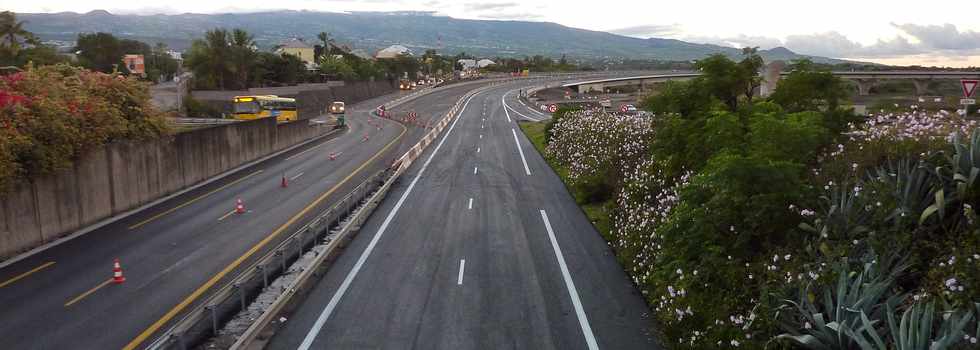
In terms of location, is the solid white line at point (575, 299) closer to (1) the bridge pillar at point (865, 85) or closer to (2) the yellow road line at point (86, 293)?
(2) the yellow road line at point (86, 293)

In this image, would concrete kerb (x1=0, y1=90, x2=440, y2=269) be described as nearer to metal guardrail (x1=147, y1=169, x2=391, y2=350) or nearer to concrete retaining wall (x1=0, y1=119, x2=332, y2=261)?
concrete retaining wall (x1=0, y1=119, x2=332, y2=261)

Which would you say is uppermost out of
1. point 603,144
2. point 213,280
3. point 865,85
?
point 603,144

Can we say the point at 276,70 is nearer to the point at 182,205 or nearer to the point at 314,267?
the point at 182,205

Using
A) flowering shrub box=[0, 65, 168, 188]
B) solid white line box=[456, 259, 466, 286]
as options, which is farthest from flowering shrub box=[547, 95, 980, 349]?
flowering shrub box=[0, 65, 168, 188]

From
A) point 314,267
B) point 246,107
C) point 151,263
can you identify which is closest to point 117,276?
point 151,263

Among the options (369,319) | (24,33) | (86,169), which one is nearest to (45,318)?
(369,319)

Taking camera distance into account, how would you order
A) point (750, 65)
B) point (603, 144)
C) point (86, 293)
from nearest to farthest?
point (86, 293) < point (750, 65) < point (603, 144)

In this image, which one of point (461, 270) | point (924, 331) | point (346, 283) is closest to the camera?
point (924, 331)
